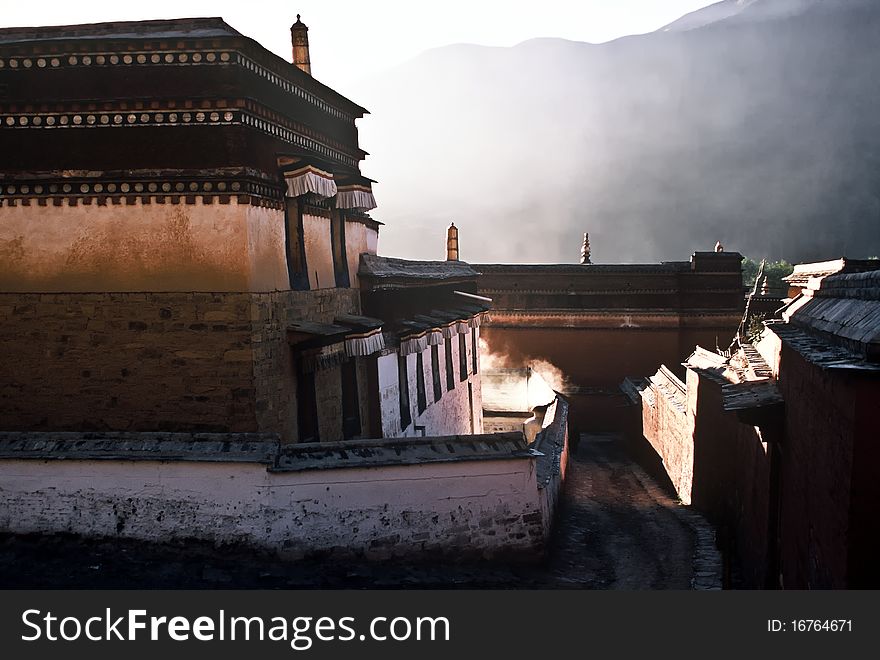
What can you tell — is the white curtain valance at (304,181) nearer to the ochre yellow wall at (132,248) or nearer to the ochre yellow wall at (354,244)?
the ochre yellow wall at (132,248)

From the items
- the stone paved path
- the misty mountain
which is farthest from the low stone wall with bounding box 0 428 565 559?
the misty mountain

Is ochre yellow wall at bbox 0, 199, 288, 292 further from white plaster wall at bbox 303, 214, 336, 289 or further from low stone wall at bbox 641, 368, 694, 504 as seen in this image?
low stone wall at bbox 641, 368, 694, 504

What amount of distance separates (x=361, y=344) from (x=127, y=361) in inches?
127

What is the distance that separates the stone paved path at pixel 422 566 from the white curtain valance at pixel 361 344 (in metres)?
3.69

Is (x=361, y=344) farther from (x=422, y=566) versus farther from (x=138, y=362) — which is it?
(x=422, y=566)

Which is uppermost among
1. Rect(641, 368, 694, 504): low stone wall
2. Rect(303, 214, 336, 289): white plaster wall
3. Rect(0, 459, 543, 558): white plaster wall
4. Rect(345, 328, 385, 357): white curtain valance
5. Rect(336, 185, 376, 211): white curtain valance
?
Rect(336, 185, 376, 211): white curtain valance

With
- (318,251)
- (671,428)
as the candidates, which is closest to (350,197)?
(318,251)

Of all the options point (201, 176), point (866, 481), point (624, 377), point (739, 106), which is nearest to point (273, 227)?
point (201, 176)

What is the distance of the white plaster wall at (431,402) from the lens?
45.4 ft

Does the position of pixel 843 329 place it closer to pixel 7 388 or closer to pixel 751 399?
pixel 751 399

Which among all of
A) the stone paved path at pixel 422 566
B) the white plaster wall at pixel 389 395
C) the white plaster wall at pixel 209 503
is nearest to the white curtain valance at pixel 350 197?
the white plaster wall at pixel 389 395

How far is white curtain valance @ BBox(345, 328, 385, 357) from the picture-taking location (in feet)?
37.0

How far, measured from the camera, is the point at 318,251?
464 inches

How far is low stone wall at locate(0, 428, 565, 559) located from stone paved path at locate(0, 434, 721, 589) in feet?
0.54
